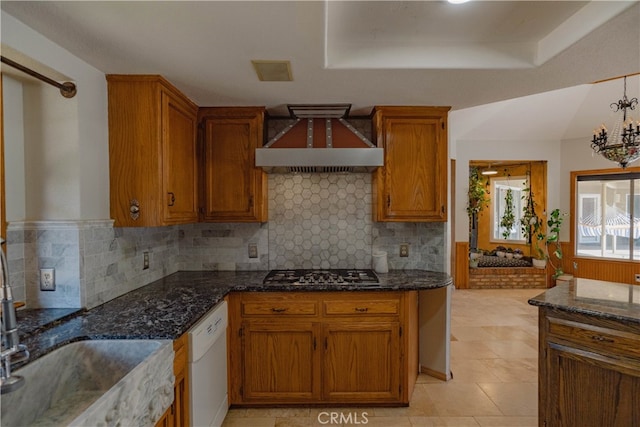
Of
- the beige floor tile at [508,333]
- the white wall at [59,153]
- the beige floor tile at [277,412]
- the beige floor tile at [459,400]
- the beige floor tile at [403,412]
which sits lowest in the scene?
the beige floor tile at [508,333]

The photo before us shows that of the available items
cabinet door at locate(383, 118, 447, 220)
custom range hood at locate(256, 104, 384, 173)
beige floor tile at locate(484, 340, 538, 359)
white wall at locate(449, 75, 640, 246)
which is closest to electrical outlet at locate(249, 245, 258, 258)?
custom range hood at locate(256, 104, 384, 173)

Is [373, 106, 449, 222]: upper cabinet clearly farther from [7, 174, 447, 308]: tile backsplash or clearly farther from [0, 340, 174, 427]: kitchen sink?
[0, 340, 174, 427]: kitchen sink

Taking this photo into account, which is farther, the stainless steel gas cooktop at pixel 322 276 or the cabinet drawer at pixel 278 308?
the stainless steel gas cooktop at pixel 322 276

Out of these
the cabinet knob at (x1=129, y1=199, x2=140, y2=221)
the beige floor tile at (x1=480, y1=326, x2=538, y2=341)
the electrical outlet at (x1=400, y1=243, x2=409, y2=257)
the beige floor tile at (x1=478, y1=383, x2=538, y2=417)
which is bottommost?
the beige floor tile at (x1=480, y1=326, x2=538, y2=341)

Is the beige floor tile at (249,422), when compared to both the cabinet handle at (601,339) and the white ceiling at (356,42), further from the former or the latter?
the white ceiling at (356,42)

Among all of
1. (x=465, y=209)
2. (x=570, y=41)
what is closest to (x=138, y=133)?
(x=570, y=41)

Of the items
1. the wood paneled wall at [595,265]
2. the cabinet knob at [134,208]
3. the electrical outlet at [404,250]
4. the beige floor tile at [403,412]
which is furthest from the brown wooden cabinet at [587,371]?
the wood paneled wall at [595,265]

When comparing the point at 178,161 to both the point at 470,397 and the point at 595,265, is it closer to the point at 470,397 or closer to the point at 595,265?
the point at 470,397

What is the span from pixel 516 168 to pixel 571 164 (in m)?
1.15

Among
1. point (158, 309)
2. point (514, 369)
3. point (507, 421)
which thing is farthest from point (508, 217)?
point (158, 309)

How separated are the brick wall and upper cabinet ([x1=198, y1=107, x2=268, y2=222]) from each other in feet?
16.7

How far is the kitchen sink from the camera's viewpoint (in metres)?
1.10

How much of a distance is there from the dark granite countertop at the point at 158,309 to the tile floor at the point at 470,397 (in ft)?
2.95

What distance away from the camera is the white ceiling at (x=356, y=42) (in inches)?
55.3
